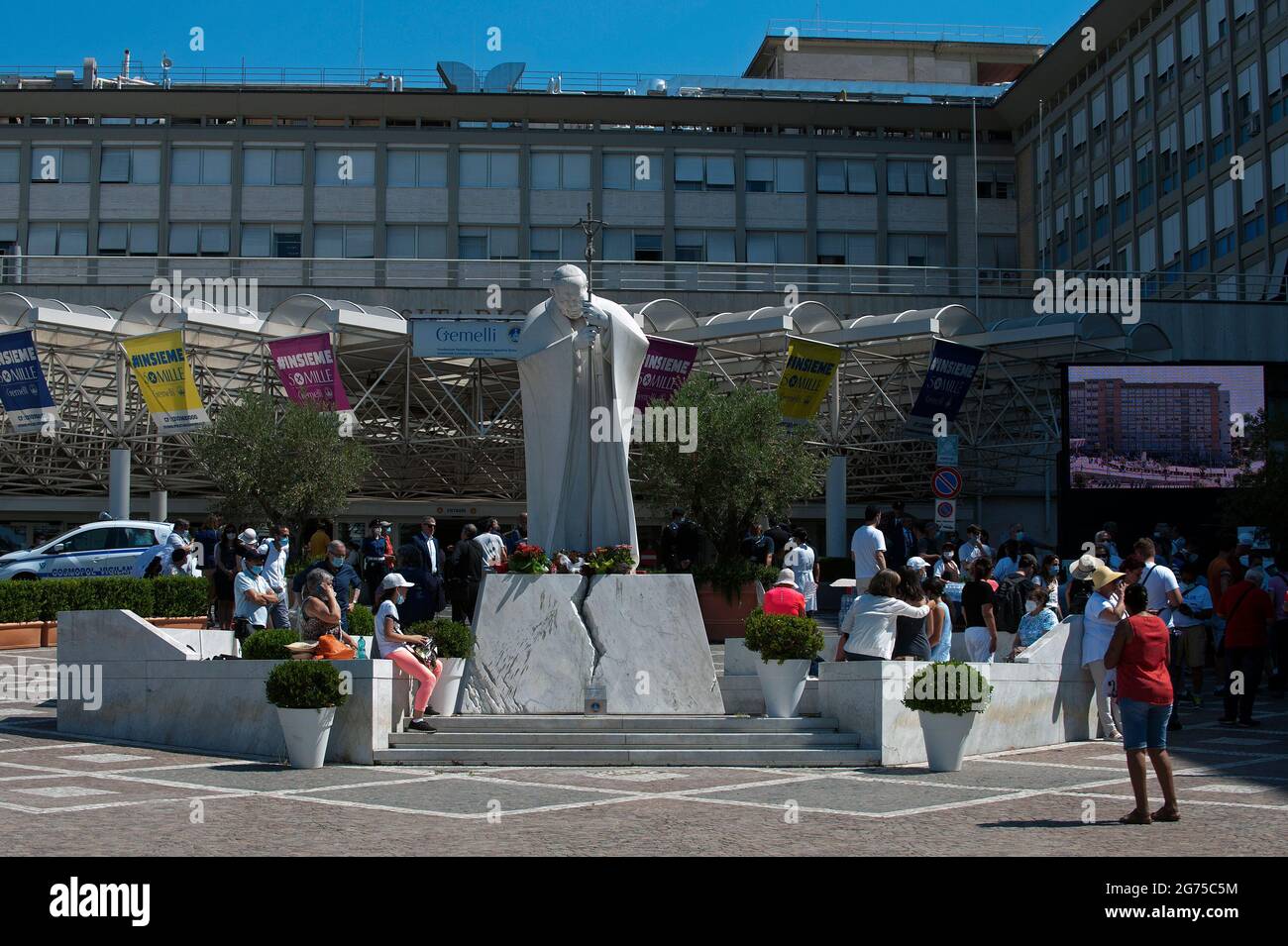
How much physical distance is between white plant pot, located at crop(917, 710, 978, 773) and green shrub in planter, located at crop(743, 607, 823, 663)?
158cm

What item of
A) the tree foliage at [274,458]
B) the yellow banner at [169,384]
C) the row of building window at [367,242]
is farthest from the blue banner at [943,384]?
the row of building window at [367,242]

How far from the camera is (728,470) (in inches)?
1180

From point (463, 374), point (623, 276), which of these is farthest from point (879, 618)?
point (623, 276)

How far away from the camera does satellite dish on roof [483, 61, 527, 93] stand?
57938 millimetres

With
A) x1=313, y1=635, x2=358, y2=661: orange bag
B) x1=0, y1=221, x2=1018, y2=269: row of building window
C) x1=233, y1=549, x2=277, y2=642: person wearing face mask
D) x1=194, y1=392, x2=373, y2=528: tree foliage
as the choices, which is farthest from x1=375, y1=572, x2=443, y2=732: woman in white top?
x1=0, y1=221, x2=1018, y2=269: row of building window

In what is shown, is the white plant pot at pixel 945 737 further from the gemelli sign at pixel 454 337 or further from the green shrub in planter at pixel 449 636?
the gemelli sign at pixel 454 337

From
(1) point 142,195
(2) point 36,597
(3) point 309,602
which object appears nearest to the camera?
(3) point 309,602

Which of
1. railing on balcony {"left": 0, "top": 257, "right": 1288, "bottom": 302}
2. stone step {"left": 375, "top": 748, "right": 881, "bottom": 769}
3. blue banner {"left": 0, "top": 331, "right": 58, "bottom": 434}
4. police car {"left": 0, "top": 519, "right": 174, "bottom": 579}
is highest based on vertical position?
railing on balcony {"left": 0, "top": 257, "right": 1288, "bottom": 302}

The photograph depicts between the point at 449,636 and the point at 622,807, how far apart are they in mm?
4312

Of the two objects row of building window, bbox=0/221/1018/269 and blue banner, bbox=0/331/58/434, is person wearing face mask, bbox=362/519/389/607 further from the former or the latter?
row of building window, bbox=0/221/1018/269

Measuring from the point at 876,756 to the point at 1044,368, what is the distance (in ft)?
79.1
